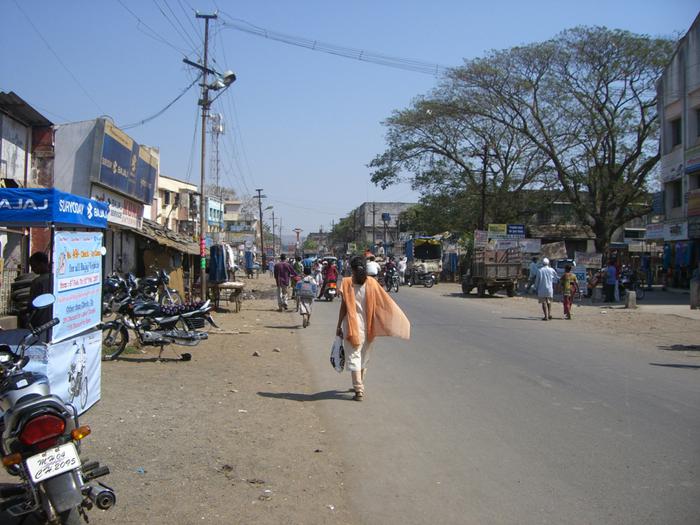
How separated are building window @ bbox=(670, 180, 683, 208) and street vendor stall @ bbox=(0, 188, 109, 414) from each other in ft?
108

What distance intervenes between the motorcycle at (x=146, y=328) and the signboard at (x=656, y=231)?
99.2 ft

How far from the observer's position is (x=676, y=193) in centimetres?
3381

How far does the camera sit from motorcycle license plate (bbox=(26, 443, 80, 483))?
367cm

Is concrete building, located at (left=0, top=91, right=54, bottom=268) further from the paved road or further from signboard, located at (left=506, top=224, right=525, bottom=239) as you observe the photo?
signboard, located at (left=506, top=224, right=525, bottom=239)

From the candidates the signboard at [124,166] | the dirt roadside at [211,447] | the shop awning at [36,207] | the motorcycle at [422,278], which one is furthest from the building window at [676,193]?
the shop awning at [36,207]

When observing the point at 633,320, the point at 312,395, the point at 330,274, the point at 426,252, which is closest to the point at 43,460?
the point at 312,395

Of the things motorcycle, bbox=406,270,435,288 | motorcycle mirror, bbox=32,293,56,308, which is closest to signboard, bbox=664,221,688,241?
motorcycle, bbox=406,270,435,288

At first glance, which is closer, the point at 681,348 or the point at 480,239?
the point at 681,348

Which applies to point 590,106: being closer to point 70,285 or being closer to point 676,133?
point 676,133

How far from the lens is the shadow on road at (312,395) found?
822 cm

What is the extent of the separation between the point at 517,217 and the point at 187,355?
40.7m

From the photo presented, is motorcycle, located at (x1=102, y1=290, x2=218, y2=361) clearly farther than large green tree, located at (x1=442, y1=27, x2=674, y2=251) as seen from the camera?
No

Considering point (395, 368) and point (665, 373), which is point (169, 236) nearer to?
point (395, 368)

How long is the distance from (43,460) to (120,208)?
16.1m
